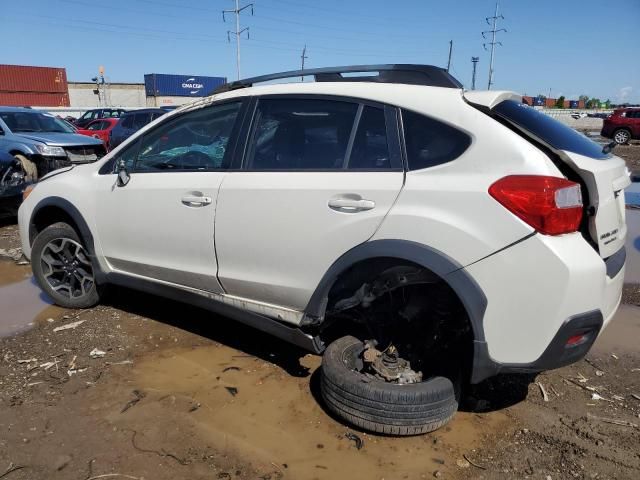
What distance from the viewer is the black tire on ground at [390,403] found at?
262cm

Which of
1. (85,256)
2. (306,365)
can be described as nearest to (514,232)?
(306,365)

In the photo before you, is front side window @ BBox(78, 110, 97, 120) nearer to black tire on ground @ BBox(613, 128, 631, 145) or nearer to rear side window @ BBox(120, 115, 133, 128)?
rear side window @ BBox(120, 115, 133, 128)

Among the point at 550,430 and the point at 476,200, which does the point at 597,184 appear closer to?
the point at 476,200

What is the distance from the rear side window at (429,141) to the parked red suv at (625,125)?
84.8ft

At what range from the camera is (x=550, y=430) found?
279 cm

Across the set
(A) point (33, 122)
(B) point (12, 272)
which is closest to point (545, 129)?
(B) point (12, 272)

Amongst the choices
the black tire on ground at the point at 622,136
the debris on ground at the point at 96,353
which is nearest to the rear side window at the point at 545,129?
the debris on ground at the point at 96,353

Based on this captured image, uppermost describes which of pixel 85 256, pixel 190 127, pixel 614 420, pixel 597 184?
pixel 190 127

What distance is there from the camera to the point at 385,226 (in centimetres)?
256

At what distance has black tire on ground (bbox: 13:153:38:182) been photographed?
7812 mm

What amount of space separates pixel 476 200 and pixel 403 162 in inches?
18.1

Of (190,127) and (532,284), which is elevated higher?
(190,127)

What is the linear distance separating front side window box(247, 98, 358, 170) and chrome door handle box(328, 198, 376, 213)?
23 centimetres

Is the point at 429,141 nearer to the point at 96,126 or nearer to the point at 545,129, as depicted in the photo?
the point at 545,129
